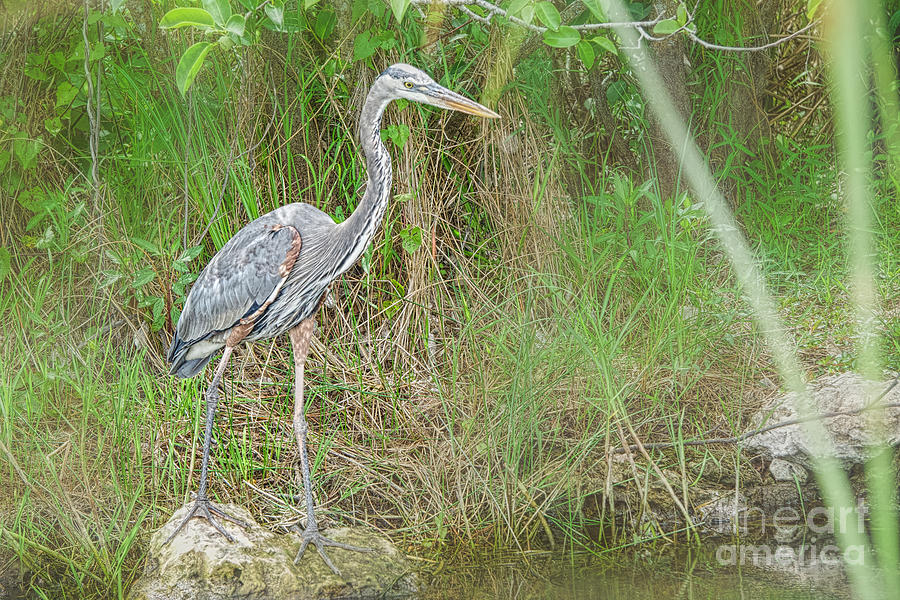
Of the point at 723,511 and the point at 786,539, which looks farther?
the point at 723,511

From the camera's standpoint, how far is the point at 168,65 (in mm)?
3932

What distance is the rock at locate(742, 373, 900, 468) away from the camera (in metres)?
3.34

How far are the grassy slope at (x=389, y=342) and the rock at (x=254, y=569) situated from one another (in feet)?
0.78

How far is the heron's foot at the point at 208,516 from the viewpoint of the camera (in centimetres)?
290

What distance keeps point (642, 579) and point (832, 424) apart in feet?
3.50

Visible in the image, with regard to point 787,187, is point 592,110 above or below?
above

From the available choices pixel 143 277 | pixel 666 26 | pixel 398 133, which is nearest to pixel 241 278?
pixel 143 277

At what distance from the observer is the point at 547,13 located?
8.11ft

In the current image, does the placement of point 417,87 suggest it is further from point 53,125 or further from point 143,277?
point 53,125

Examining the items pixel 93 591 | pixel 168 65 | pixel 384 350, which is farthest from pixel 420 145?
pixel 93 591

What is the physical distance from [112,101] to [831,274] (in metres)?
3.46

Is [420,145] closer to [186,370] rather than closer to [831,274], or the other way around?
[186,370]

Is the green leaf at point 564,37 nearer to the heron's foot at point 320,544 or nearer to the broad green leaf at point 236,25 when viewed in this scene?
the broad green leaf at point 236,25

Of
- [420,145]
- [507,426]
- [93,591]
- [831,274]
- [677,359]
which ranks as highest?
[420,145]
